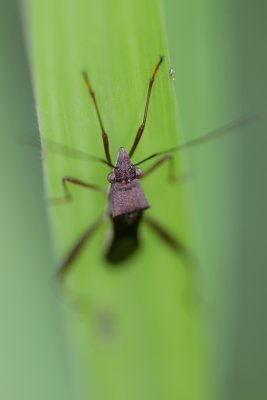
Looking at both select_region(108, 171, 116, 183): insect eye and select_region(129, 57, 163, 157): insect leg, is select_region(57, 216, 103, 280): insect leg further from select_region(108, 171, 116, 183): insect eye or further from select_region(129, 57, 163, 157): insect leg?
select_region(129, 57, 163, 157): insect leg

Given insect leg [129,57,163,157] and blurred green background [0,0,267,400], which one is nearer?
insect leg [129,57,163,157]

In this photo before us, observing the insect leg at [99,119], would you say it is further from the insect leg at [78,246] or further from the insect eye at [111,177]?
the insect leg at [78,246]

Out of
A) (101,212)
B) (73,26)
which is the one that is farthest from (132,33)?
(101,212)

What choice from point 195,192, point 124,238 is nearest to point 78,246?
point 124,238

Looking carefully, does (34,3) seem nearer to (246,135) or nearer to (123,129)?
(123,129)

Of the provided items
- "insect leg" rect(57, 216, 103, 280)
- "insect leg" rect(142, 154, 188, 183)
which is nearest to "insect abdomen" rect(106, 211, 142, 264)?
"insect leg" rect(57, 216, 103, 280)

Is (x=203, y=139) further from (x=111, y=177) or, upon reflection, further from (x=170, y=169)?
(x=111, y=177)
